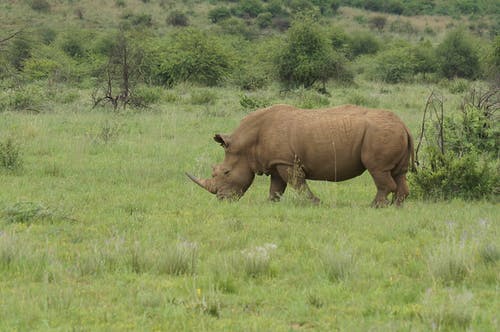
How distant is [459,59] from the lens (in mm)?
36812

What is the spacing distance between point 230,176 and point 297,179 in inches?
39.1

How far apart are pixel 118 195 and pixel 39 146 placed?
14.8ft

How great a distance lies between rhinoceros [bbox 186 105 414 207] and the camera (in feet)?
30.7

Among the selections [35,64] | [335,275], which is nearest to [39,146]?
[335,275]

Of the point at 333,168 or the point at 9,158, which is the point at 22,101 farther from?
the point at 333,168

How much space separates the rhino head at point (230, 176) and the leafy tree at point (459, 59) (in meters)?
28.9

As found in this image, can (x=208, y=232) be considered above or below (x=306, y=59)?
above

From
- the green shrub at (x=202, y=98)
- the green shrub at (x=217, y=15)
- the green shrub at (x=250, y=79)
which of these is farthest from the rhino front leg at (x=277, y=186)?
the green shrub at (x=217, y=15)

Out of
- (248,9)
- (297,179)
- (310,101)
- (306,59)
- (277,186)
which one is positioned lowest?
(248,9)

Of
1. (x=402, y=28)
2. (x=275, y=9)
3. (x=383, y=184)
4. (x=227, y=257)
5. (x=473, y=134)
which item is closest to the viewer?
(x=227, y=257)

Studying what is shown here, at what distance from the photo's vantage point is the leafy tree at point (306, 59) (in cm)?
2942

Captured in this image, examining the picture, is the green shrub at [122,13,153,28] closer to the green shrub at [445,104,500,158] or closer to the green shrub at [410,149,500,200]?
the green shrub at [445,104,500,158]

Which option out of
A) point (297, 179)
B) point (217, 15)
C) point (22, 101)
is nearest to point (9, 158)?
point (297, 179)

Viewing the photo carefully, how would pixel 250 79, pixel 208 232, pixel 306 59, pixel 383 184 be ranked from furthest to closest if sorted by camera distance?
pixel 250 79 → pixel 306 59 → pixel 383 184 → pixel 208 232
